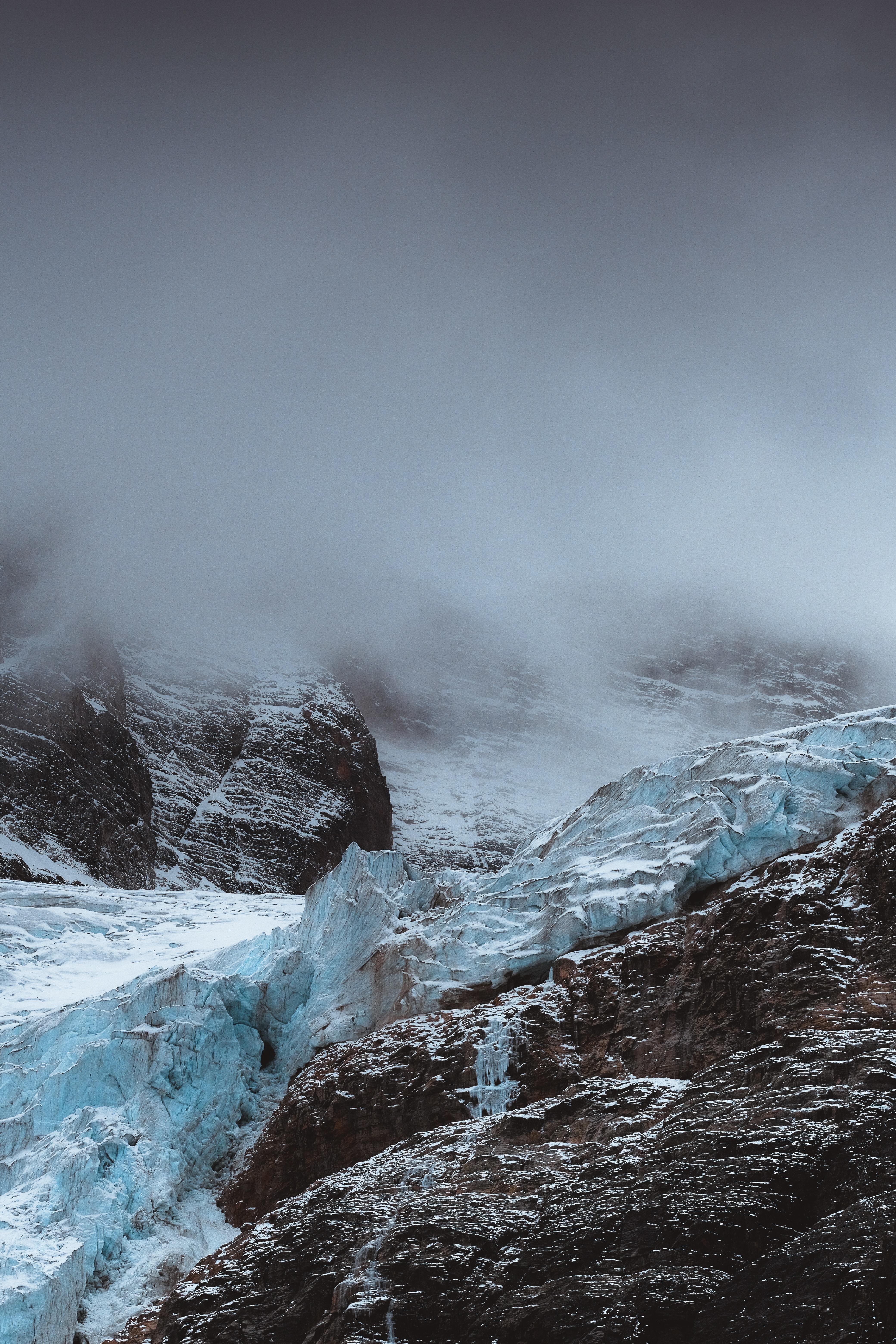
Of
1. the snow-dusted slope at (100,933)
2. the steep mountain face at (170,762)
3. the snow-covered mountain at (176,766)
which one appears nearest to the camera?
the snow-dusted slope at (100,933)

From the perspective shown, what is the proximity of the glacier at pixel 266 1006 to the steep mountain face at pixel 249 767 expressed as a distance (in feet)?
225

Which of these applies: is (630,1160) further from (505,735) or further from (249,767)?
(505,735)

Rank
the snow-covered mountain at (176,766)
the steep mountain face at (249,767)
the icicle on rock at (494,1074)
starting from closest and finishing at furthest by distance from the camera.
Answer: the icicle on rock at (494,1074), the snow-covered mountain at (176,766), the steep mountain face at (249,767)

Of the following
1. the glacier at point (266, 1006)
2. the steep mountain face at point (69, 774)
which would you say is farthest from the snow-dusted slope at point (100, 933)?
the steep mountain face at point (69, 774)

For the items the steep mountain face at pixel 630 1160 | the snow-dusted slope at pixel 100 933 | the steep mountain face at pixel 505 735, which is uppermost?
the steep mountain face at pixel 505 735

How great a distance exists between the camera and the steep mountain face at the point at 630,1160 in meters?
20.3

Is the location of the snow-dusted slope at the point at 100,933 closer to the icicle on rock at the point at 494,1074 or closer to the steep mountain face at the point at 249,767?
the icicle on rock at the point at 494,1074

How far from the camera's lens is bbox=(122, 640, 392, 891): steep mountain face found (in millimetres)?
121000

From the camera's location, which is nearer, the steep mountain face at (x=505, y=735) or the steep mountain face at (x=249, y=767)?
the steep mountain face at (x=249, y=767)

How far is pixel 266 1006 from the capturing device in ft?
151

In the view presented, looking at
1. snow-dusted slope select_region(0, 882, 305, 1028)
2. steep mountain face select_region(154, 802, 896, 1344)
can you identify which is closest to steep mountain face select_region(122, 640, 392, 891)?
snow-dusted slope select_region(0, 882, 305, 1028)

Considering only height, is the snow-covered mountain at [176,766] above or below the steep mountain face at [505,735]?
below

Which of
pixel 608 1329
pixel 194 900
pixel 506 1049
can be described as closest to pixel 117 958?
pixel 194 900

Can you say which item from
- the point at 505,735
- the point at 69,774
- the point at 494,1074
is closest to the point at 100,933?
the point at 494,1074
